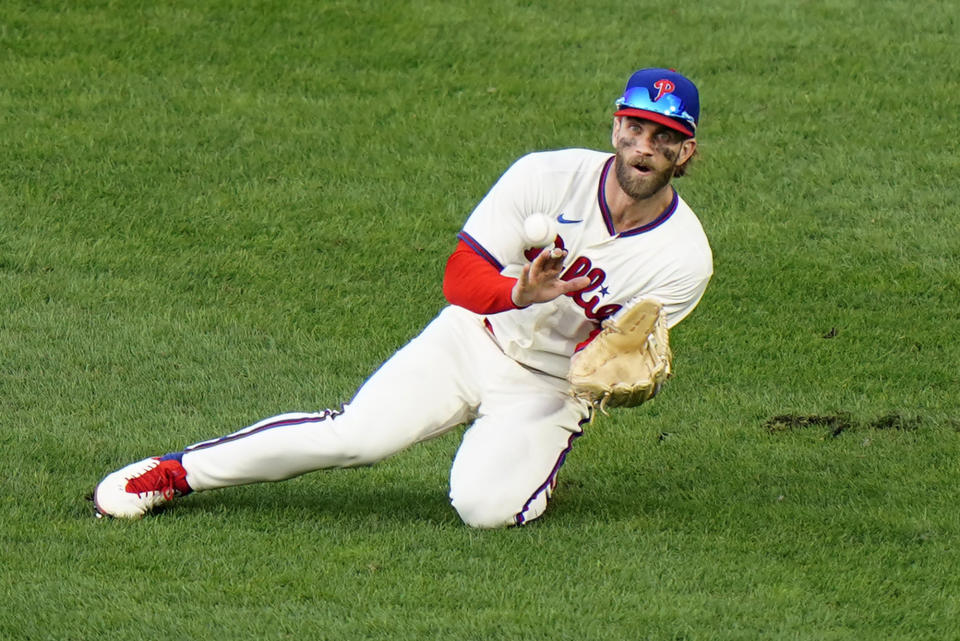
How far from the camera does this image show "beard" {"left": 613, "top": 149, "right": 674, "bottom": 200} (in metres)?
5.45

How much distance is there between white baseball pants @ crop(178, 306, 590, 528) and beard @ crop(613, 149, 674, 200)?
798 millimetres

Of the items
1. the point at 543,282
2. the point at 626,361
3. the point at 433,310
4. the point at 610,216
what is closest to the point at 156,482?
the point at 543,282

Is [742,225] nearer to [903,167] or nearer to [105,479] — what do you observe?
[903,167]

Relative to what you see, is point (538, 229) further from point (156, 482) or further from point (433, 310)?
point (433, 310)

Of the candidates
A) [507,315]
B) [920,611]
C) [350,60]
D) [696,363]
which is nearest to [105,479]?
[507,315]

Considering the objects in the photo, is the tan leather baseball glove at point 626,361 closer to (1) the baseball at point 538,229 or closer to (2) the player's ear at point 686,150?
(1) the baseball at point 538,229

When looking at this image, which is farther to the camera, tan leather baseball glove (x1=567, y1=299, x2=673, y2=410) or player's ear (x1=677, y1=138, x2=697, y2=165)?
player's ear (x1=677, y1=138, x2=697, y2=165)

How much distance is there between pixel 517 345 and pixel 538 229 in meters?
0.73

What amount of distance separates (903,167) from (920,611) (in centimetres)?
595

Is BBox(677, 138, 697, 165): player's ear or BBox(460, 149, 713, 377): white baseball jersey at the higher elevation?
BBox(677, 138, 697, 165): player's ear

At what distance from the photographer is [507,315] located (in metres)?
5.75

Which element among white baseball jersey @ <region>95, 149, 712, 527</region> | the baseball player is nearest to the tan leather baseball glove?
the baseball player

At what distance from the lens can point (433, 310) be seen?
8.39 metres

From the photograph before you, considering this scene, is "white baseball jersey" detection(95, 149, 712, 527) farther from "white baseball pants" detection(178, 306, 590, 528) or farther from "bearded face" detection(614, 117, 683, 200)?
"bearded face" detection(614, 117, 683, 200)
